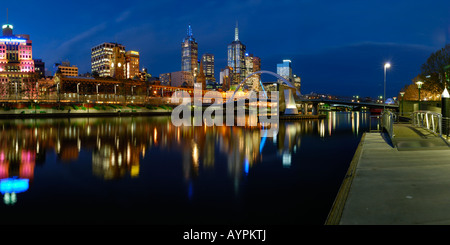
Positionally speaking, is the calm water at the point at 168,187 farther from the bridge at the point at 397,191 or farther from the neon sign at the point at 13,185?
the bridge at the point at 397,191

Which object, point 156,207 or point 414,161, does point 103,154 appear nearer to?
point 156,207

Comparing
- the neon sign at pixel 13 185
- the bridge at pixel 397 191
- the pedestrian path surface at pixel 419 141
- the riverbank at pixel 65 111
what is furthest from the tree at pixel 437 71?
the riverbank at pixel 65 111

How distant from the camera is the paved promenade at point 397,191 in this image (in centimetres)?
591

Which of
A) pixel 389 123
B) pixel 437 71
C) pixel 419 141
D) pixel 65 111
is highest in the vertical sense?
pixel 437 71

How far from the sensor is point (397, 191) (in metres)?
7.55

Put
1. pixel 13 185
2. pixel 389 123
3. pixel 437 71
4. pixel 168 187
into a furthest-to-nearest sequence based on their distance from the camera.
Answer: pixel 437 71 → pixel 389 123 → pixel 13 185 → pixel 168 187

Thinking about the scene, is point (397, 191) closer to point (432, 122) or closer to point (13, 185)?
point (432, 122)

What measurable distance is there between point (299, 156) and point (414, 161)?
791cm

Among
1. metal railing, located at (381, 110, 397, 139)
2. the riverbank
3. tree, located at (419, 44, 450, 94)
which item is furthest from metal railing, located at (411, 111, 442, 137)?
the riverbank

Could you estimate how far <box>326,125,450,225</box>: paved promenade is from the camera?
19.4 ft

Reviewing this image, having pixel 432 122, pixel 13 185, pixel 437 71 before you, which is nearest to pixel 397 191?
pixel 432 122

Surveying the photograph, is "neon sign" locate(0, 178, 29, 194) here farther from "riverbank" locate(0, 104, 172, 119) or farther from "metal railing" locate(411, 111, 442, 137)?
"riverbank" locate(0, 104, 172, 119)

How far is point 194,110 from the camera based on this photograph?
108m
